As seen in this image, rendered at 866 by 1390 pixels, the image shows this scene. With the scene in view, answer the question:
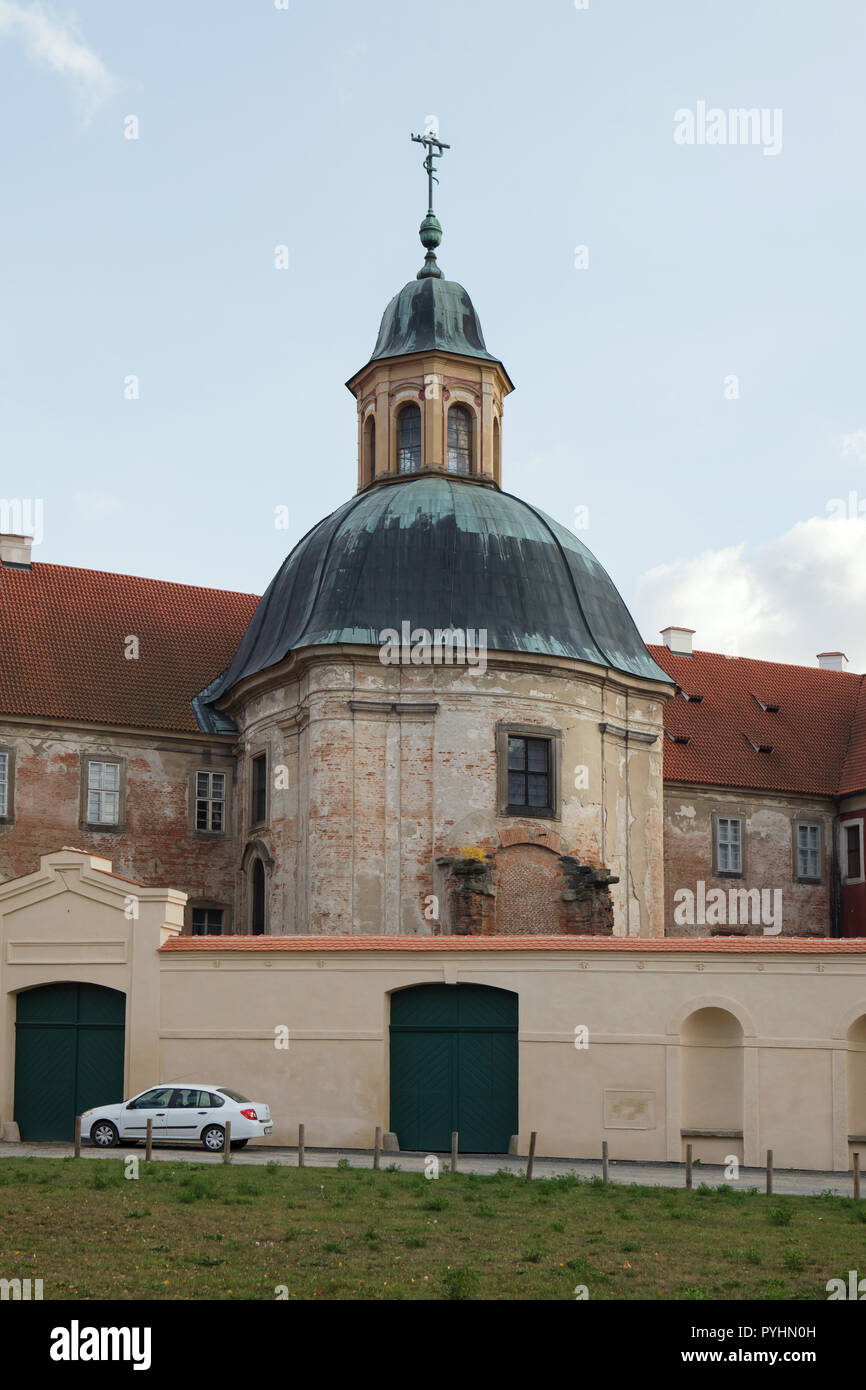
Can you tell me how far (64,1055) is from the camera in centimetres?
3028

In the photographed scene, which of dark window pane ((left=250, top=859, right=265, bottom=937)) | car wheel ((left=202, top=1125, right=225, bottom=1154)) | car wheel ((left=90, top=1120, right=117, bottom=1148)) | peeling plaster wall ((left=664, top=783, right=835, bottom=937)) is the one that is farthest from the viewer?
peeling plaster wall ((left=664, top=783, right=835, bottom=937))

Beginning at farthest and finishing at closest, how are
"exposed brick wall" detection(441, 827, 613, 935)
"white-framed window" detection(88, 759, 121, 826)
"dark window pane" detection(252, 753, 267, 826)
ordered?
"white-framed window" detection(88, 759, 121, 826), "dark window pane" detection(252, 753, 267, 826), "exposed brick wall" detection(441, 827, 613, 935)

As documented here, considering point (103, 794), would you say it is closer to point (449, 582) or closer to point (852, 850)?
point (449, 582)

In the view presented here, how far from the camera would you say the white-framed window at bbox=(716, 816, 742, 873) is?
44000 millimetres

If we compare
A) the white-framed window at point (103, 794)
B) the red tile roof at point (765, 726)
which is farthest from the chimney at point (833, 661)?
the white-framed window at point (103, 794)

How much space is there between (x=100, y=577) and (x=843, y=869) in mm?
20956

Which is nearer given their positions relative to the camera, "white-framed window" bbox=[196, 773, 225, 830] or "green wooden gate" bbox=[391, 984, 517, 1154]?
"green wooden gate" bbox=[391, 984, 517, 1154]

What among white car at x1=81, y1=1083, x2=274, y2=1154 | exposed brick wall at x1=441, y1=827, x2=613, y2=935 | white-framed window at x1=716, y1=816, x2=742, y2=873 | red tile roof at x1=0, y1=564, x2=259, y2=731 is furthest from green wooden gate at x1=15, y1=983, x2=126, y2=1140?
white-framed window at x1=716, y1=816, x2=742, y2=873

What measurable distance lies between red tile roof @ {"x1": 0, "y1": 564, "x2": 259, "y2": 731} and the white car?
13346 millimetres

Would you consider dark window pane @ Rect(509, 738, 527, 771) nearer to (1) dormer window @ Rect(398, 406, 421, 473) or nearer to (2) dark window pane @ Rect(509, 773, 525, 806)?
(2) dark window pane @ Rect(509, 773, 525, 806)

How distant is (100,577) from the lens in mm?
43844

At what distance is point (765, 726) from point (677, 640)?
396 cm

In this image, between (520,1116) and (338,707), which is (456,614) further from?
(520,1116)
